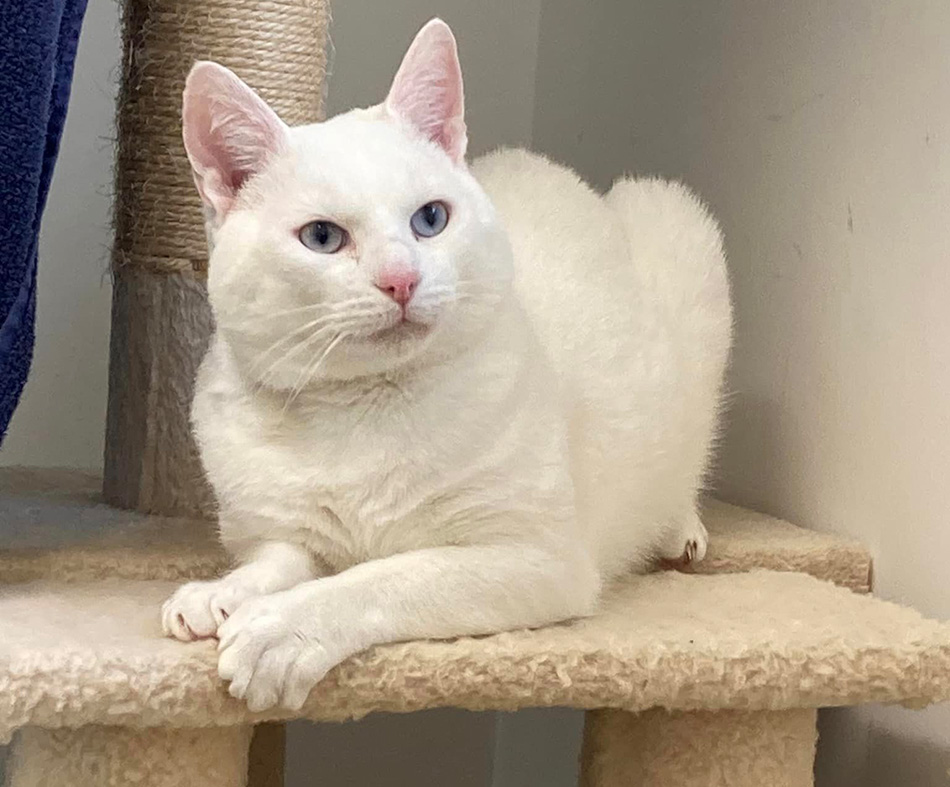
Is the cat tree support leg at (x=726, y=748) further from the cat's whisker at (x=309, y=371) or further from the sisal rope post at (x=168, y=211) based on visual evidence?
the sisal rope post at (x=168, y=211)

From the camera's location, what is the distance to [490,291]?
107 centimetres

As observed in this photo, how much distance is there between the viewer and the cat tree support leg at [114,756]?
94cm

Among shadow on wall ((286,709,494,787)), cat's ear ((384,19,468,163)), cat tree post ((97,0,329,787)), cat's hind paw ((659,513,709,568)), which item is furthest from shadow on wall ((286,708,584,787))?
cat's ear ((384,19,468,163))

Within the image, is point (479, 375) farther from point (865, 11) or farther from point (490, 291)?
point (865, 11)

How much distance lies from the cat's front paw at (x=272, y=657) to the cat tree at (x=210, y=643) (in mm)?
27

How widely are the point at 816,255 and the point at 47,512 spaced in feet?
3.20

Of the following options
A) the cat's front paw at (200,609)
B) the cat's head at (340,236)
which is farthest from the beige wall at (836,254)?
the cat's front paw at (200,609)

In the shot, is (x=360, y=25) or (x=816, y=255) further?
(x=360, y=25)

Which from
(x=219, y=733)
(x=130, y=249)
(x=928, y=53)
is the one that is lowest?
(x=219, y=733)

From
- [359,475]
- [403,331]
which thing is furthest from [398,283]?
[359,475]

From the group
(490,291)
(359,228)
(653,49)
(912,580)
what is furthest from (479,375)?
(653,49)

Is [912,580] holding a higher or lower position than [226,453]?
lower

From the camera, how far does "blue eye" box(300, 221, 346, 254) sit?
3.32 ft

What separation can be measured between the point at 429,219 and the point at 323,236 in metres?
0.10
